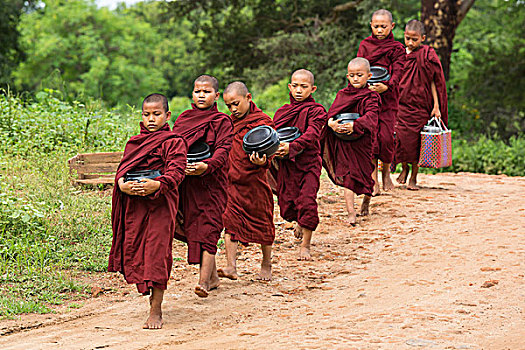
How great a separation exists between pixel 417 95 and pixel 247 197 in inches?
162

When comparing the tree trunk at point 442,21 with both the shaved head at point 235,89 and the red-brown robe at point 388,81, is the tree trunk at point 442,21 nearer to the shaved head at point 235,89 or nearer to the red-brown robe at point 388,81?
the red-brown robe at point 388,81

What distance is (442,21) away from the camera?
1325 centimetres

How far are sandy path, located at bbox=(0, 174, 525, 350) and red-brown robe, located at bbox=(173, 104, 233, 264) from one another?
49 centimetres

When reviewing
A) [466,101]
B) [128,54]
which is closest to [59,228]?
[466,101]

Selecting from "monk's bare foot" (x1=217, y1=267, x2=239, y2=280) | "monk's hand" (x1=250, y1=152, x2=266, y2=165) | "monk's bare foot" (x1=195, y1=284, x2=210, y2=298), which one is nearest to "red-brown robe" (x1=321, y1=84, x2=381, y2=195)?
"monk's hand" (x1=250, y1=152, x2=266, y2=165)

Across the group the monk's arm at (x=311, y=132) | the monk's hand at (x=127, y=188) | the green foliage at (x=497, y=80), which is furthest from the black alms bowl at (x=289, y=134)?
the green foliage at (x=497, y=80)

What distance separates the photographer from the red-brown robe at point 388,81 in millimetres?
8164

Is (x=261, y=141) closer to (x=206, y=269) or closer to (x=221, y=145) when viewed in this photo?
(x=221, y=145)

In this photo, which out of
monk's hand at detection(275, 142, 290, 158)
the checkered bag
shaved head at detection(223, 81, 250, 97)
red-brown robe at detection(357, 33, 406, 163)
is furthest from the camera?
the checkered bag

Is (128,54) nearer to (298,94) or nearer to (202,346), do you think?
(298,94)

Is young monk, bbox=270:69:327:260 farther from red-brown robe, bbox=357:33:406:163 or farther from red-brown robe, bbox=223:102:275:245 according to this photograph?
red-brown robe, bbox=357:33:406:163

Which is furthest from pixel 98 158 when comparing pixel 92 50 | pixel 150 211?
pixel 92 50

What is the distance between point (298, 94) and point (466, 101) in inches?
401

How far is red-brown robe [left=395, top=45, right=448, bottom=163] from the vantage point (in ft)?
29.1
